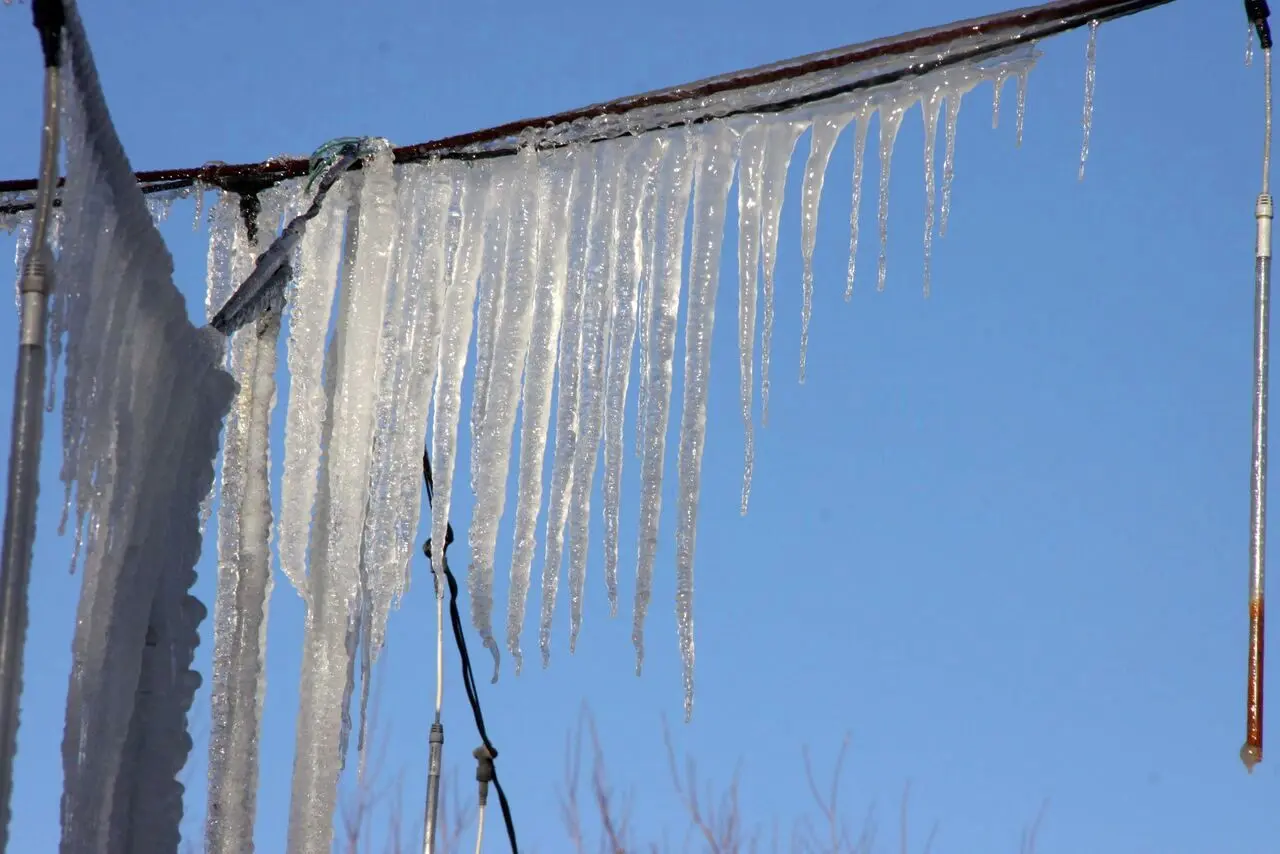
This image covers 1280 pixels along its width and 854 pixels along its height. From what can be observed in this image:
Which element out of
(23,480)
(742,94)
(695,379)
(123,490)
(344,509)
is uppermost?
(742,94)

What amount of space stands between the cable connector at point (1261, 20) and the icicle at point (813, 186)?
3.54 ft

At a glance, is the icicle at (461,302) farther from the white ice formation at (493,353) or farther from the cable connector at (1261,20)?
the cable connector at (1261,20)

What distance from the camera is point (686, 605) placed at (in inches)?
173

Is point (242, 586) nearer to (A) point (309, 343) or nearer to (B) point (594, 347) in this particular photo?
(A) point (309, 343)

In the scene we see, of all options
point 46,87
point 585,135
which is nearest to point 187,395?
point 46,87

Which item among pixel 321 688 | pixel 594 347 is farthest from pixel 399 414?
pixel 321 688

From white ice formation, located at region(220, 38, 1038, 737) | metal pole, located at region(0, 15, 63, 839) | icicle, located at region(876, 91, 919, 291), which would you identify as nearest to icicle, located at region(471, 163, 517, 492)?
white ice formation, located at region(220, 38, 1038, 737)

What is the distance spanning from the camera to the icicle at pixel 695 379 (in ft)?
14.2

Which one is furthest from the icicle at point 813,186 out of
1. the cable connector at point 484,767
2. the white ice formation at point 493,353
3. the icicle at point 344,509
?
the cable connector at point 484,767

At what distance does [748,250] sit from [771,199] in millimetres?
184

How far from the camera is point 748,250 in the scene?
444 cm

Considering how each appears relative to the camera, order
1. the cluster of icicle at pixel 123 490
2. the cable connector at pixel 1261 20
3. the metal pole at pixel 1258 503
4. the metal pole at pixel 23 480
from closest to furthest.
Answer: the metal pole at pixel 23 480 < the cluster of icicle at pixel 123 490 < the metal pole at pixel 1258 503 < the cable connector at pixel 1261 20

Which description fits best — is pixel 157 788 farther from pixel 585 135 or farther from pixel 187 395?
pixel 585 135

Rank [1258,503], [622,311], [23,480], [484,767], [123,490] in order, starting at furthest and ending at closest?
[484,767] < [622,311] < [1258,503] < [123,490] < [23,480]
